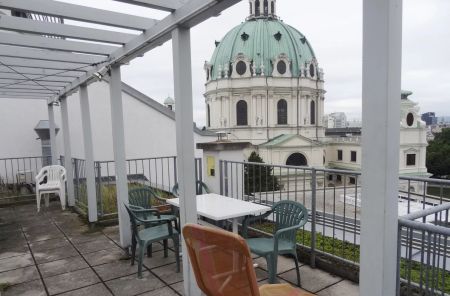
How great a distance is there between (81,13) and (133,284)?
9.46 ft

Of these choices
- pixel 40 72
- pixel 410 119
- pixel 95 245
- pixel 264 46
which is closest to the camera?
pixel 95 245

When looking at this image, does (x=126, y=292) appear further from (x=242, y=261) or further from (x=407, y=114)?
(x=407, y=114)

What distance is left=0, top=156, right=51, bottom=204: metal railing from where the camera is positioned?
8031 mm

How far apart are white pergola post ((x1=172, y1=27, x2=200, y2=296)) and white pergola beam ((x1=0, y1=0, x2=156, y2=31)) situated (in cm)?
55

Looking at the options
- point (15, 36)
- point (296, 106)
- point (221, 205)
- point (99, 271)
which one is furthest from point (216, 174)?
point (296, 106)

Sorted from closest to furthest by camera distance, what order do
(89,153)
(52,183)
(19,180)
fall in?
1. (89,153)
2. (52,183)
3. (19,180)

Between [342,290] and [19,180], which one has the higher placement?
[19,180]

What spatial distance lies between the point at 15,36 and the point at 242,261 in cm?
356

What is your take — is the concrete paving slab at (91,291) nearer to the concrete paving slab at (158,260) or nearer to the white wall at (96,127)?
the concrete paving slab at (158,260)

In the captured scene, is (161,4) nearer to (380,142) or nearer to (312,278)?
(380,142)

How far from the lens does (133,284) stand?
133 inches

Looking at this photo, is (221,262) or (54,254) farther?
(54,254)

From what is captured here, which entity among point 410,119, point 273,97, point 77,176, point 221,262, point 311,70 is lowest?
point 77,176

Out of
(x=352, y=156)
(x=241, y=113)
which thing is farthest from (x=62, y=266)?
(x=352, y=156)
